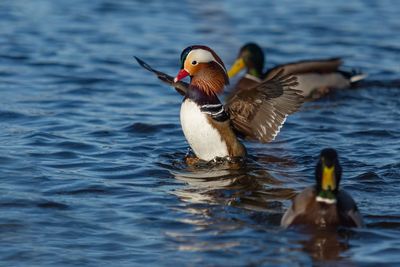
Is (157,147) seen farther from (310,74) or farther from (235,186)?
(310,74)

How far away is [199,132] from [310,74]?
16.5 feet

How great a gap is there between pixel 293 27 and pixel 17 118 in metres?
7.96

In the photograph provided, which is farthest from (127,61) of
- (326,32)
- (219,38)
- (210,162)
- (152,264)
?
(219,38)

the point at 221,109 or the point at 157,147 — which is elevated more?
the point at 221,109

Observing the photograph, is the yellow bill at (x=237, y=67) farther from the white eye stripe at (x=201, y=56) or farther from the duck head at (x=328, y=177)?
the duck head at (x=328, y=177)

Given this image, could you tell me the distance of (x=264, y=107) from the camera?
9438mm

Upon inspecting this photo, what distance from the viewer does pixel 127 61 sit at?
48.8ft

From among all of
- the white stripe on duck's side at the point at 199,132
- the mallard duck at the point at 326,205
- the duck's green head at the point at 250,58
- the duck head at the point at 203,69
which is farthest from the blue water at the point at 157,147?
the duck's green head at the point at 250,58

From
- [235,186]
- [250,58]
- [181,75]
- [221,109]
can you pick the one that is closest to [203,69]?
[181,75]

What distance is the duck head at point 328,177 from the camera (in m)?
7.11

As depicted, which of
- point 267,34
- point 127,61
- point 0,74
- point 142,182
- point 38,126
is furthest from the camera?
point 267,34

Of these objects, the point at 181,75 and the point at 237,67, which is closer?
the point at 181,75

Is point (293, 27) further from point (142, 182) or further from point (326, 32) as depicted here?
point (142, 182)

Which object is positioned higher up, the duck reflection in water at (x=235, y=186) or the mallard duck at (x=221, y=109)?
the mallard duck at (x=221, y=109)
